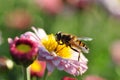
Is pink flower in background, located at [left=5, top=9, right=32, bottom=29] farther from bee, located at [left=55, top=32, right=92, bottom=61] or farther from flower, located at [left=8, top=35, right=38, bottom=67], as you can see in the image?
flower, located at [left=8, top=35, right=38, bottom=67]

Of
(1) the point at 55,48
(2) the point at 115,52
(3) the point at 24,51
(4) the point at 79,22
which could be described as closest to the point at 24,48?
(3) the point at 24,51

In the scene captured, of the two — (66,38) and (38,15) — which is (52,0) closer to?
(38,15)

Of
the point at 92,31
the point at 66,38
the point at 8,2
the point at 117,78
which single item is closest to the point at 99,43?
the point at 92,31

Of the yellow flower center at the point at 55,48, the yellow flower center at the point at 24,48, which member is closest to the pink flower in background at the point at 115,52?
the yellow flower center at the point at 55,48

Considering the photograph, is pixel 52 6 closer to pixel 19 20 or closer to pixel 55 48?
pixel 19 20

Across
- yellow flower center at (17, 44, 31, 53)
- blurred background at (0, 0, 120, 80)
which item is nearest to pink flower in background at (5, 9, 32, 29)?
blurred background at (0, 0, 120, 80)

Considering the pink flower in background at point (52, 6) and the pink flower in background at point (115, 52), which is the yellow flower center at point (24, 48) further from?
the pink flower in background at point (52, 6)

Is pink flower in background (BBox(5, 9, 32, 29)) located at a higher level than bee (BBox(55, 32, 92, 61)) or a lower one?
higher
